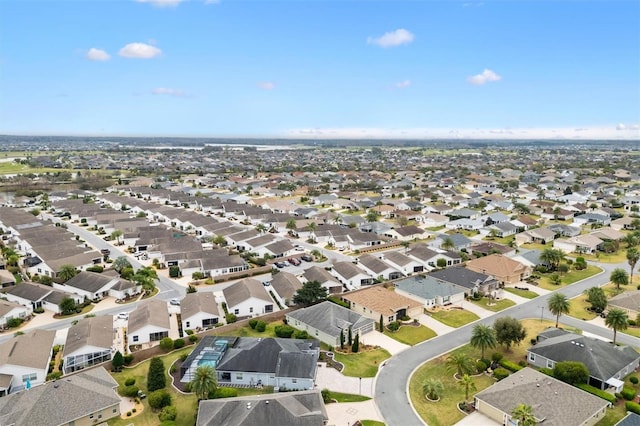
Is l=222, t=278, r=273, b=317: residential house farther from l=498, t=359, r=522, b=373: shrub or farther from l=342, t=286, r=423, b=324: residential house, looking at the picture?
l=498, t=359, r=522, b=373: shrub

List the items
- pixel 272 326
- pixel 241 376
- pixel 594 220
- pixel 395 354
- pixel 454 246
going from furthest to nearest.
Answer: pixel 594 220 < pixel 454 246 < pixel 272 326 < pixel 395 354 < pixel 241 376

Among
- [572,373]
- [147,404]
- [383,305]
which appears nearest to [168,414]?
[147,404]

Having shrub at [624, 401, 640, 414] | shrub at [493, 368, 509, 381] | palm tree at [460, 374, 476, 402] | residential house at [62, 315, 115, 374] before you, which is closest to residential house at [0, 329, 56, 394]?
residential house at [62, 315, 115, 374]

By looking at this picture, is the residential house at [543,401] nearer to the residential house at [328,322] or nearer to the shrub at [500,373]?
the shrub at [500,373]

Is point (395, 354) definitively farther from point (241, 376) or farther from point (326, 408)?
point (241, 376)

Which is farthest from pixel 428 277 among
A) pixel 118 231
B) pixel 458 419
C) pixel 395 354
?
pixel 118 231

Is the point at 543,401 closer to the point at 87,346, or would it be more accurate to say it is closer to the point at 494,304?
the point at 494,304
